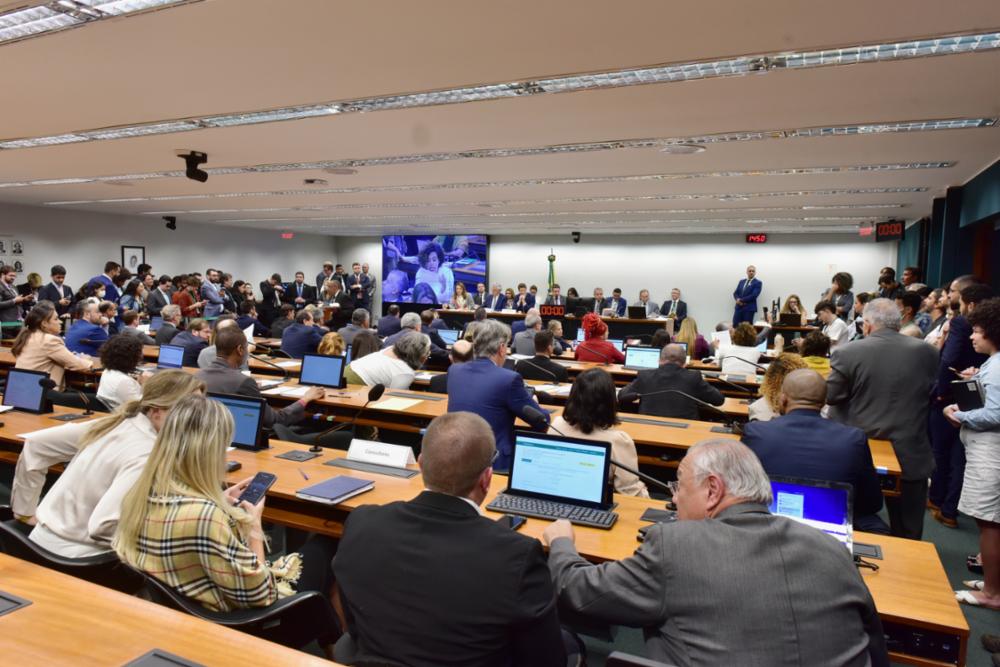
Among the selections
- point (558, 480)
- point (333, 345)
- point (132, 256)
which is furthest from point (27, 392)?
point (132, 256)

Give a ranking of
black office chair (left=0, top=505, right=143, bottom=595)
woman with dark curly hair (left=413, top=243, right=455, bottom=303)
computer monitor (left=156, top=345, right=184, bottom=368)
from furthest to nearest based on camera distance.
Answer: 1. woman with dark curly hair (left=413, top=243, right=455, bottom=303)
2. computer monitor (left=156, top=345, right=184, bottom=368)
3. black office chair (left=0, top=505, right=143, bottom=595)

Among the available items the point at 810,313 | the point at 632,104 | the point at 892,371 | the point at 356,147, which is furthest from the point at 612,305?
the point at 892,371

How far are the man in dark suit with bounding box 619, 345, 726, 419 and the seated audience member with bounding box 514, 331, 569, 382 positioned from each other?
1.21 metres

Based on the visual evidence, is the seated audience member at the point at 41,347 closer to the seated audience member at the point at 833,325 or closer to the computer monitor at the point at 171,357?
the computer monitor at the point at 171,357

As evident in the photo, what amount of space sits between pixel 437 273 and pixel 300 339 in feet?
38.3

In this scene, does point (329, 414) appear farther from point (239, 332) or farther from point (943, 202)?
point (943, 202)

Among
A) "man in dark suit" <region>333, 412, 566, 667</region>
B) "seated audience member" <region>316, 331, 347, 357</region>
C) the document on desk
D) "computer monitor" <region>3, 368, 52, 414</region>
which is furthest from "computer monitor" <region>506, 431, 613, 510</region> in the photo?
"seated audience member" <region>316, 331, 347, 357</region>

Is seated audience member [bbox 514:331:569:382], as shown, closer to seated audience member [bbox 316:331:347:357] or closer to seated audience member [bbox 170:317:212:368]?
seated audience member [bbox 316:331:347:357]

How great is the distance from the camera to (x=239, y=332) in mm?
4090

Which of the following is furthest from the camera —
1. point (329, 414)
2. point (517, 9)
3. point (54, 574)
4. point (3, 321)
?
point (3, 321)

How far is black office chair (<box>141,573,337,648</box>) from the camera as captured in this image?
182cm

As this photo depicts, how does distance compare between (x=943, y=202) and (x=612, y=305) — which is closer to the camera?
(x=943, y=202)

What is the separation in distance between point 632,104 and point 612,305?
36.0ft

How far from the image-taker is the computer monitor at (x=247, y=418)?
3.39 m
